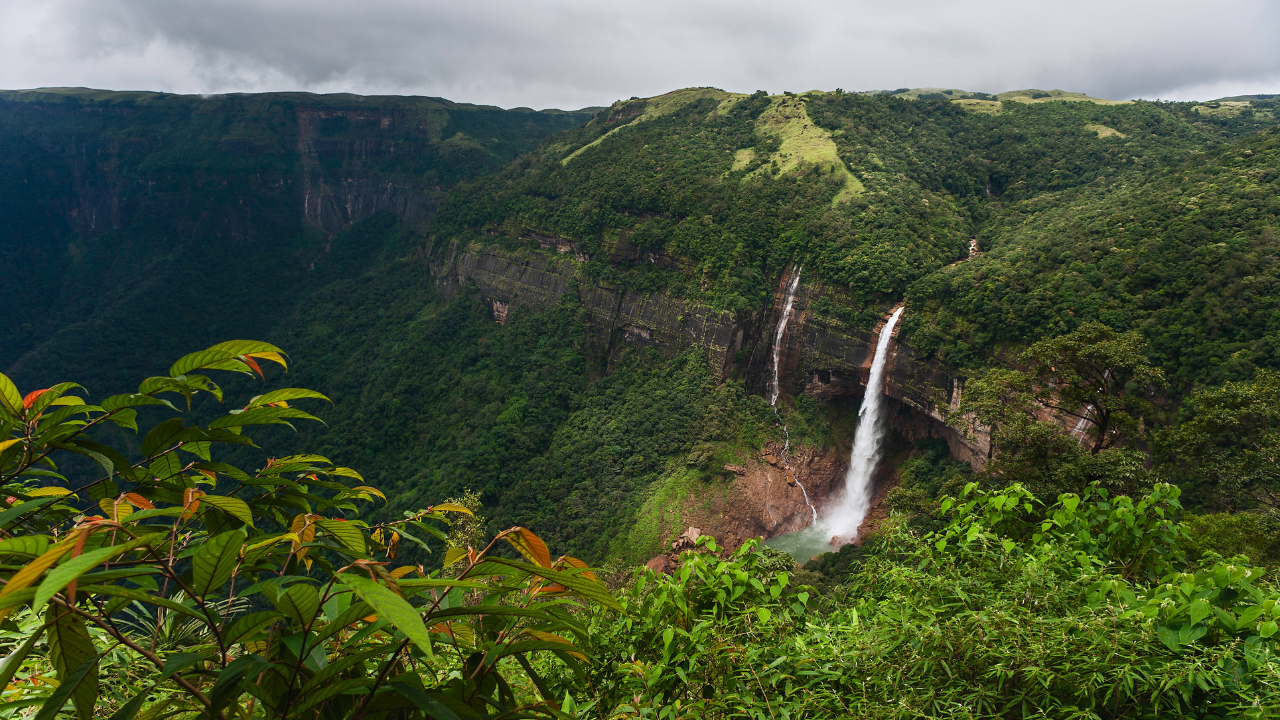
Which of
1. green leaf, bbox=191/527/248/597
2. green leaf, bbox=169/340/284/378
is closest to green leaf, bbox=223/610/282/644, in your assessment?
green leaf, bbox=191/527/248/597

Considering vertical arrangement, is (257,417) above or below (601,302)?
above

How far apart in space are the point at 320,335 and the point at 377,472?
2669 cm

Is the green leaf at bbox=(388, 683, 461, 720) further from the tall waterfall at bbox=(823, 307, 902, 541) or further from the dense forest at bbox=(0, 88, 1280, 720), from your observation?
the tall waterfall at bbox=(823, 307, 902, 541)

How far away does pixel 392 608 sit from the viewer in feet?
3.07

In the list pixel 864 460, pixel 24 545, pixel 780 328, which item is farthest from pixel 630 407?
pixel 24 545

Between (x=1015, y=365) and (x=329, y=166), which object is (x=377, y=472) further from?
(x=329, y=166)

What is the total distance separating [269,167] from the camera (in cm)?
8688

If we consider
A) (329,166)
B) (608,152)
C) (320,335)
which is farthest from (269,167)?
(608,152)

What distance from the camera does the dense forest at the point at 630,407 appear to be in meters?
1.63

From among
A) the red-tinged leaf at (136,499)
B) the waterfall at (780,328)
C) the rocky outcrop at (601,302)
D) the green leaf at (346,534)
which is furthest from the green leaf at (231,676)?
the waterfall at (780,328)

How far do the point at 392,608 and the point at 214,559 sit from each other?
61cm

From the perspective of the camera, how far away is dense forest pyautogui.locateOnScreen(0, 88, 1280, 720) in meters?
1.63

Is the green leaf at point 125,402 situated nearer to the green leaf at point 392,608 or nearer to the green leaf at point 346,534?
the green leaf at point 346,534

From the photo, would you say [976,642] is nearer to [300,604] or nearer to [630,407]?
[300,604]
